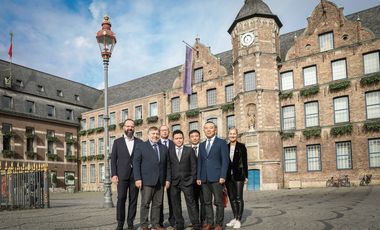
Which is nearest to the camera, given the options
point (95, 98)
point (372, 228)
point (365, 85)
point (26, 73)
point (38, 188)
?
point (372, 228)

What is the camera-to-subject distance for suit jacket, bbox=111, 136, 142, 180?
23.7 feet

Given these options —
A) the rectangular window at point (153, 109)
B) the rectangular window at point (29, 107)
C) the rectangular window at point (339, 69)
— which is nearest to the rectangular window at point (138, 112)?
the rectangular window at point (153, 109)

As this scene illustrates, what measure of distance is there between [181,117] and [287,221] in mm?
26453

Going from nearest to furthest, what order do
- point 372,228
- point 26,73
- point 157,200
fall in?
point 372,228, point 157,200, point 26,73

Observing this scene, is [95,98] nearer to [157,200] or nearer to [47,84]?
[47,84]

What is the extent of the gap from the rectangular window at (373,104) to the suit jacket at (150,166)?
69.6 ft

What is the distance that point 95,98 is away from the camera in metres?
47.7

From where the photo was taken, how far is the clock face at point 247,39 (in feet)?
91.4

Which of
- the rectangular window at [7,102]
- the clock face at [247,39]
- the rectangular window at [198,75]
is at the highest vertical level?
the clock face at [247,39]

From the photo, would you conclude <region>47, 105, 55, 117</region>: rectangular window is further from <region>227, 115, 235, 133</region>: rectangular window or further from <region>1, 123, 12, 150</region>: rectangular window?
<region>227, 115, 235, 133</region>: rectangular window

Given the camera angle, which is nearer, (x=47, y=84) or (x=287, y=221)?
(x=287, y=221)

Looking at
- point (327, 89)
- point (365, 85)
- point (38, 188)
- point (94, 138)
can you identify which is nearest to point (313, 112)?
point (327, 89)

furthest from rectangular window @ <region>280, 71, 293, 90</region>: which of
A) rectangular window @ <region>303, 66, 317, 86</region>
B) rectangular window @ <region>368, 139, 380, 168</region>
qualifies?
rectangular window @ <region>368, 139, 380, 168</region>

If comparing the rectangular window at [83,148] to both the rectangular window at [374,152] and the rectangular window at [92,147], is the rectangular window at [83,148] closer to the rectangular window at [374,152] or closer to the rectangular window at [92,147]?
the rectangular window at [92,147]
